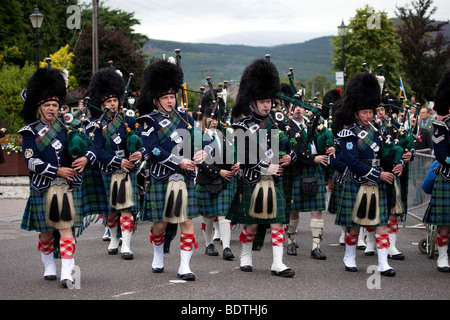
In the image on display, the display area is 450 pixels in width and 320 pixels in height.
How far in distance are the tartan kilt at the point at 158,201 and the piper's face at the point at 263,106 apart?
1.03 m

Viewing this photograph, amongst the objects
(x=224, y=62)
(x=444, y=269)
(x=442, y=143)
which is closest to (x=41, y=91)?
(x=442, y=143)

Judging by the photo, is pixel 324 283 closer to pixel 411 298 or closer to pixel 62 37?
pixel 411 298

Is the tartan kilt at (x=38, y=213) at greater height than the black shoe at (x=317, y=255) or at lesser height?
greater

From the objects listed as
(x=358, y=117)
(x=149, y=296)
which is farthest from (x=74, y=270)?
(x=358, y=117)

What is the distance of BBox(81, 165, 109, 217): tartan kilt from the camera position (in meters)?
8.13

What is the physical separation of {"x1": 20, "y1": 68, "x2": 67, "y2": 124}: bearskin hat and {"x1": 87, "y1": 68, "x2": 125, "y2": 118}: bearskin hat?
1605 millimetres

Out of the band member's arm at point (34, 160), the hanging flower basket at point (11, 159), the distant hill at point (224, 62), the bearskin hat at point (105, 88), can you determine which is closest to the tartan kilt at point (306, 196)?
the bearskin hat at point (105, 88)

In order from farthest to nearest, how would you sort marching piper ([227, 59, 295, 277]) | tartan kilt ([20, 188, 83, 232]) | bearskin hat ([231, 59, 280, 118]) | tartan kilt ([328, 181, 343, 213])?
tartan kilt ([328, 181, 343, 213]) → bearskin hat ([231, 59, 280, 118]) → marching piper ([227, 59, 295, 277]) → tartan kilt ([20, 188, 83, 232])

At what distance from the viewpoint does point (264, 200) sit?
680cm

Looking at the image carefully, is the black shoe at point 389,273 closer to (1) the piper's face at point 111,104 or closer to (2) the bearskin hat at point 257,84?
(2) the bearskin hat at point 257,84

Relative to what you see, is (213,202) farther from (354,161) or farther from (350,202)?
(354,161)

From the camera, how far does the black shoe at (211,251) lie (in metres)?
8.22

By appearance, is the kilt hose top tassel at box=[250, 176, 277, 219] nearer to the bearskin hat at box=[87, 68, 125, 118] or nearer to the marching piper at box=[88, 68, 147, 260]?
the marching piper at box=[88, 68, 147, 260]

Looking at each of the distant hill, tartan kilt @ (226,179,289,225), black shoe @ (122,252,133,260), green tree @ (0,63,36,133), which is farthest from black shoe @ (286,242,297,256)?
the distant hill
